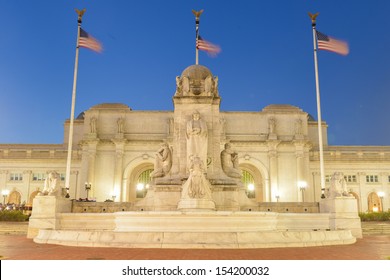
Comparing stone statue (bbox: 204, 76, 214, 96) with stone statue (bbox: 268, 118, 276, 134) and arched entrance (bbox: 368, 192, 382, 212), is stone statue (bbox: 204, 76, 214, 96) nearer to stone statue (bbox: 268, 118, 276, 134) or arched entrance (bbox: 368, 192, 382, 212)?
stone statue (bbox: 268, 118, 276, 134)

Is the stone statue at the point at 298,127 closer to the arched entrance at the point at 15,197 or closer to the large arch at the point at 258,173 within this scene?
the large arch at the point at 258,173

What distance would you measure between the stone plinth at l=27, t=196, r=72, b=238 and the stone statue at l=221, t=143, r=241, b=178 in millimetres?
8487

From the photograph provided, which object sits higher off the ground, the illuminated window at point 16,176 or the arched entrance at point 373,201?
the illuminated window at point 16,176

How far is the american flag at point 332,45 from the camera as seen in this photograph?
2691cm

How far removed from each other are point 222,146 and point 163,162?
35.5 meters

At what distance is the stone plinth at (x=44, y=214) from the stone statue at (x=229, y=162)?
27.8 feet

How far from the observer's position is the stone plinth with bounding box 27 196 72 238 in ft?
58.9

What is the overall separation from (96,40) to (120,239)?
65.8ft

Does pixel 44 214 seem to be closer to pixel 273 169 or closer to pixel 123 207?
pixel 123 207

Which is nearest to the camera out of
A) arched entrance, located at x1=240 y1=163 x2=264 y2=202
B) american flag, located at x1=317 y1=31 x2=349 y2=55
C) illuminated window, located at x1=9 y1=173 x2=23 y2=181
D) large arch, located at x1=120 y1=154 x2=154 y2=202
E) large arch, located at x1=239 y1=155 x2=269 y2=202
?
american flag, located at x1=317 y1=31 x2=349 y2=55

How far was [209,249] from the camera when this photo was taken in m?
11.4

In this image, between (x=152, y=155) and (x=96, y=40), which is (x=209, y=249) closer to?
(x=96, y=40)

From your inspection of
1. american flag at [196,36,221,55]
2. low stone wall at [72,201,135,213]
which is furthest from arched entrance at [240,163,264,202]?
low stone wall at [72,201,135,213]

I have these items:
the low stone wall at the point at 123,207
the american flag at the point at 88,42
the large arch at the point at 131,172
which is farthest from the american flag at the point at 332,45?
the large arch at the point at 131,172
